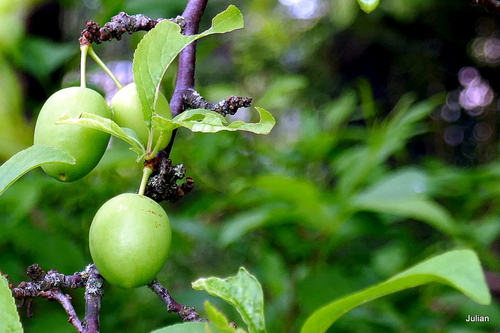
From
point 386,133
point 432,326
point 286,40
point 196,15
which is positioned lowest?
point 432,326

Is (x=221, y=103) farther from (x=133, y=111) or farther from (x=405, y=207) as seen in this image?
(x=405, y=207)

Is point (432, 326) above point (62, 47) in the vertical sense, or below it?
below

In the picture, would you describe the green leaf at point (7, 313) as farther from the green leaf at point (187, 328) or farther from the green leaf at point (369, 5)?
the green leaf at point (369, 5)

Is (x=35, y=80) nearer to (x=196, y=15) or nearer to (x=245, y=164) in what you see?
(x=245, y=164)

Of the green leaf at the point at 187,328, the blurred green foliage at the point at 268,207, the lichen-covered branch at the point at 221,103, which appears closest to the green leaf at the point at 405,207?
the blurred green foliage at the point at 268,207

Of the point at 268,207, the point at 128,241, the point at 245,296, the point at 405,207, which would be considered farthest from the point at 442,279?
the point at 268,207

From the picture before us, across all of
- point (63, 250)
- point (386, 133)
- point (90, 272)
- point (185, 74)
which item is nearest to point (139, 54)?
point (185, 74)
